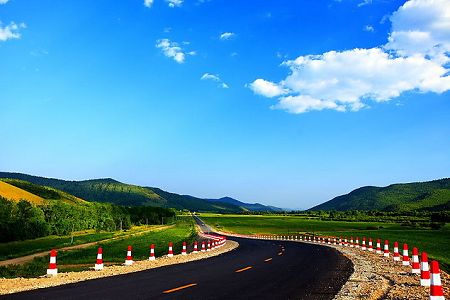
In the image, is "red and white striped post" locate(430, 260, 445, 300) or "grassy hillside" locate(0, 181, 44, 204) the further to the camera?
"grassy hillside" locate(0, 181, 44, 204)

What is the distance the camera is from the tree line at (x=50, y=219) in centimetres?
8805

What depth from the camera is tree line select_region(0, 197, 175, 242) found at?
289 feet

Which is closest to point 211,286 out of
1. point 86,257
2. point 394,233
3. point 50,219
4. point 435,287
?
point 435,287

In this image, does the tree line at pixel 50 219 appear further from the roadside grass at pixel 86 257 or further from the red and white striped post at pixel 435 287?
the red and white striped post at pixel 435 287

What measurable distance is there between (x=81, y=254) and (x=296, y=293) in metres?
52.1

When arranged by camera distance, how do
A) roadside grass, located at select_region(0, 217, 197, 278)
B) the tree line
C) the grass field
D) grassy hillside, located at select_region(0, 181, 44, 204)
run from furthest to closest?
1. grassy hillside, located at select_region(0, 181, 44, 204)
2. the tree line
3. the grass field
4. roadside grass, located at select_region(0, 217, 197, 278)

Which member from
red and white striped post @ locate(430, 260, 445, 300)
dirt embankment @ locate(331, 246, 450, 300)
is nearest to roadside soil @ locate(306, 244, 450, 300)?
dirt embankment @ locate(331, 246, 450, 300)

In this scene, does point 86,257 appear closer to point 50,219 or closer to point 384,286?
point 384,286

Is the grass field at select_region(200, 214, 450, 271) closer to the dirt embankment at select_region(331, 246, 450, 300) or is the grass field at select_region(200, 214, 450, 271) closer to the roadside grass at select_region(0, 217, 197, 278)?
the dirt embankment at select_region(331, 246, 450, 300)

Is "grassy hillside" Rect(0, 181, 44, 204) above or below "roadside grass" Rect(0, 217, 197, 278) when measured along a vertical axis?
above

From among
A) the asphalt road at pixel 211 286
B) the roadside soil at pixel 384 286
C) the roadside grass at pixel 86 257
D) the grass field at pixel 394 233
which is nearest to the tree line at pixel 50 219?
the roadside grass at pixel 86 257

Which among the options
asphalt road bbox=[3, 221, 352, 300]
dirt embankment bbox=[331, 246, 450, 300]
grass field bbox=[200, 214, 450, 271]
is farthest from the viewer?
grass field bbox=[200, 214, 450, 271]

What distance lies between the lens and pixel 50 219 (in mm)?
106062

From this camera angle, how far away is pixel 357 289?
1372cm
